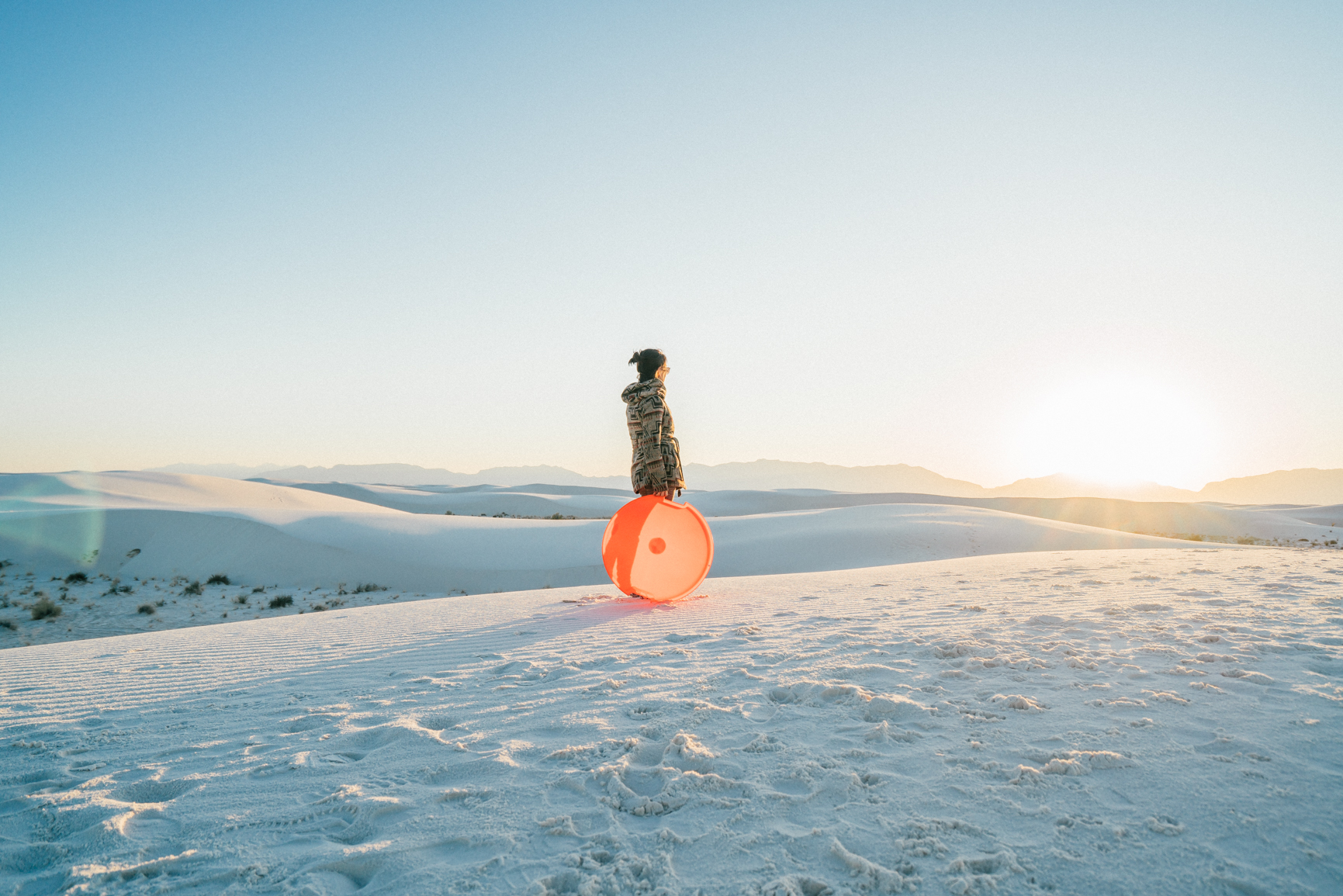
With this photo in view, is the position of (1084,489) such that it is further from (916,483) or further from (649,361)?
(649,361)

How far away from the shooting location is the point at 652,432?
6.10 meters

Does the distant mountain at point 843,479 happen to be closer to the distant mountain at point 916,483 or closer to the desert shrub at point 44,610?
the distant mountain at point 916,483

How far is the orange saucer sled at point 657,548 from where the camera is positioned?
223 inches

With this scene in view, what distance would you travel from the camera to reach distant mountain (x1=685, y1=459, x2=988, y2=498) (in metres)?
170

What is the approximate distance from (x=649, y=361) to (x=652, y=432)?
28.0 inches

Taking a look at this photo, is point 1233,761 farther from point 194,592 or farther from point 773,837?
point 194,592

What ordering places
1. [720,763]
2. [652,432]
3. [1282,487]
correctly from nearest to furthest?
[720,763]
[652,432]
[1282,487]

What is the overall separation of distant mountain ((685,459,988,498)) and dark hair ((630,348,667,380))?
157 m

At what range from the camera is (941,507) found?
65.4ft

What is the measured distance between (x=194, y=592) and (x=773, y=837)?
13.8m

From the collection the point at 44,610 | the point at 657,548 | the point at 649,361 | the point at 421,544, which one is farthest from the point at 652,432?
the point at 421,544

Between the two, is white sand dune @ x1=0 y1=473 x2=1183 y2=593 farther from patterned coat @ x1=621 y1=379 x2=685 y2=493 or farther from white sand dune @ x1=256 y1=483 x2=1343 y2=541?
white sand dune @ x1=256 y1=483 x2=1343 y2=541

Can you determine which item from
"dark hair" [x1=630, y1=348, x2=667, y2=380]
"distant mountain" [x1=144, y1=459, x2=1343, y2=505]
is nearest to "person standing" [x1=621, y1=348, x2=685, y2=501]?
"dark hair" [x1=630, y1=348, x2=667, y2=380]

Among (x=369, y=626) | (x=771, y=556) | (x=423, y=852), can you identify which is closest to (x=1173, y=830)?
(x=423, y=852)
